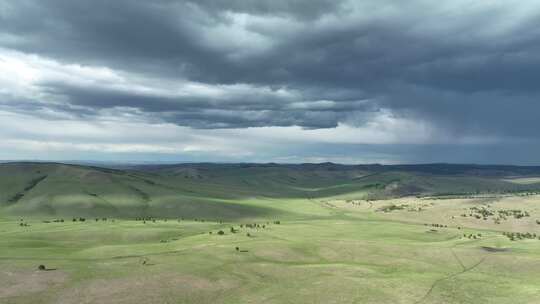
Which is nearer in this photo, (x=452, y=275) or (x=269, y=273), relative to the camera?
(x=269, y=273)

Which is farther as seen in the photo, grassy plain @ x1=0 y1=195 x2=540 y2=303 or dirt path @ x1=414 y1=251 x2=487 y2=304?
dirt path @ x1=414 y1=251 x2=487 y2=304

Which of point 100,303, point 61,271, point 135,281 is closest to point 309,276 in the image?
point 135,281

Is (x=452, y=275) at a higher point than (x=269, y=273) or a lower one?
lower

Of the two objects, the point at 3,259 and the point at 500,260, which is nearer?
the point at 3,259

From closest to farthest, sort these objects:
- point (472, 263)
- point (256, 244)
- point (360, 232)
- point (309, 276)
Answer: point (309, 276) < point (472, 263) < point (256, 244) < point (360, 232)

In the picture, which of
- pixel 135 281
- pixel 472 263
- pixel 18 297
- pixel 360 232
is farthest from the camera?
pixel 360 232

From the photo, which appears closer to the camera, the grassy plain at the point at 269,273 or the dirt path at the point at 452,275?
the grassy plain at the point at 269,273

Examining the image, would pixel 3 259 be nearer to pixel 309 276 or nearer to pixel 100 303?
pixel 100 303

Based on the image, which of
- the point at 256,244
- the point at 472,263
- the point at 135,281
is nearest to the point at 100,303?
the point at 135,281

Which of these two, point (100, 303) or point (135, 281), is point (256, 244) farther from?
point (100, 303)
